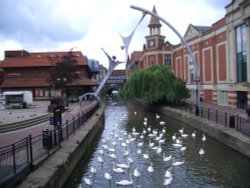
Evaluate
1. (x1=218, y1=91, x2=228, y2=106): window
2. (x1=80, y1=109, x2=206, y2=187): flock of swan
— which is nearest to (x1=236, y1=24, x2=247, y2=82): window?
(x1=218, y1=91, x2=228, y2=106): window

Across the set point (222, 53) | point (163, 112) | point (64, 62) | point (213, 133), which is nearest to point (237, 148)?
point (213, 133)

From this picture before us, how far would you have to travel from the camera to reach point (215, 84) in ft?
141

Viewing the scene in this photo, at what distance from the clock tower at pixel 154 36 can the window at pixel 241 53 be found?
1846 inches

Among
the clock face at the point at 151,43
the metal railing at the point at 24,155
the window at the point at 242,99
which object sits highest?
the clock face at the point at 151,43

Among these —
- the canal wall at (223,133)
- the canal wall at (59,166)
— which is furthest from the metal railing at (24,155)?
the canal wall at (223,133)

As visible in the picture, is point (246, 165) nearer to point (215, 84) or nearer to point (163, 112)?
point (163, 112)

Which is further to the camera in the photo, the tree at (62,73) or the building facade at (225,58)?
the tree at (62,73)

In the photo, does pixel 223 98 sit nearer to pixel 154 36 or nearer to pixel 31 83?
pixel 31 83

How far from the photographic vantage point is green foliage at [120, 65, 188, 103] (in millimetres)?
39750

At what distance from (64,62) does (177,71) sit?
20783 mm

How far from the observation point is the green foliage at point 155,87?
1565 inches

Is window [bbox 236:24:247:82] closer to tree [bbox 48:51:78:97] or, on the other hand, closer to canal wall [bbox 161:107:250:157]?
canal wall [bbox 161:107:250:157]

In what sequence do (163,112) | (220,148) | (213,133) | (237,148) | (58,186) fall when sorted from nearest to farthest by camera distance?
(58,186), (237,148), (220,148), (213,133), (163,112)

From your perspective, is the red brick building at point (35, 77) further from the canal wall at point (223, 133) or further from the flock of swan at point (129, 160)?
the flock of swan at point (129, 160)
